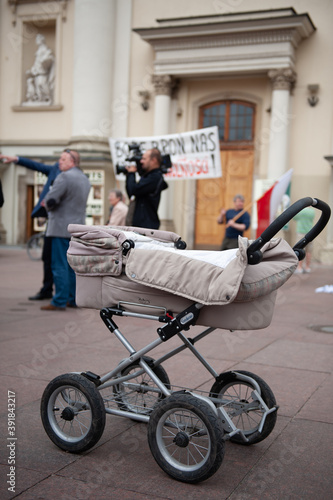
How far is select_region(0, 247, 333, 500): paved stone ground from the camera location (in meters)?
2.85

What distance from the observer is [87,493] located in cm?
275

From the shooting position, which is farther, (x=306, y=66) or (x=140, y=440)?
(x=306, y=66)

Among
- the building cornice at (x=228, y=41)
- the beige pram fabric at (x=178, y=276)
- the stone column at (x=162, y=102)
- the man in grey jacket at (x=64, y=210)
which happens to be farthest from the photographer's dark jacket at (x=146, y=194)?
the stone column at (x=162, y=102)

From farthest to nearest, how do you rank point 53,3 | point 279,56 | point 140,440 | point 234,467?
1. point 53,3
2. point 279,56
3. point 140,440
4. point 234,467

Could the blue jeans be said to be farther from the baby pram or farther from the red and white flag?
the baby pram

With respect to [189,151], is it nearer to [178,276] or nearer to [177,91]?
[177,91]

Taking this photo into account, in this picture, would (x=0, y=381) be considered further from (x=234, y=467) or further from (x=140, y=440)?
(x=234, y=467)

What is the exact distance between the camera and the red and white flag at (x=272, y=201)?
9.35 m

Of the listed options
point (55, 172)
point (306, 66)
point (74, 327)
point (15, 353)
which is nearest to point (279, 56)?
point (306, 66)

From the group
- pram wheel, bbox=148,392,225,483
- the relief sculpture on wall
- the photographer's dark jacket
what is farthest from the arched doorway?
pram wheel, bbox=148,392,225,483

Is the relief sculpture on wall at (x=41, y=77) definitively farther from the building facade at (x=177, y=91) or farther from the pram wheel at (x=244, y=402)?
the pram wheel at (x=244, y=402)

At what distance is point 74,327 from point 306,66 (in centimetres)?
1380

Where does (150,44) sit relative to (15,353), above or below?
above

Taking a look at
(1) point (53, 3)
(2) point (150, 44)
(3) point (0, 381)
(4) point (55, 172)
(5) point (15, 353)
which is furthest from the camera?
(1) point (53, 3)
